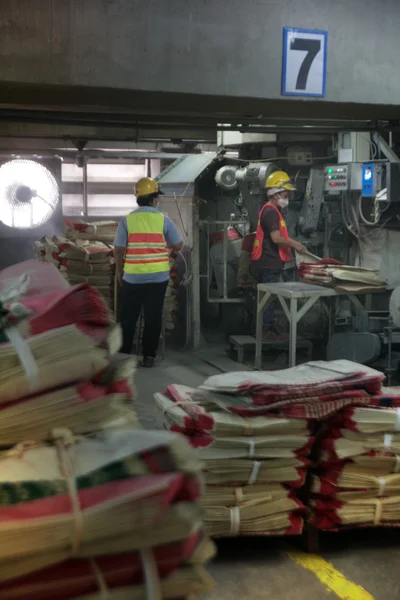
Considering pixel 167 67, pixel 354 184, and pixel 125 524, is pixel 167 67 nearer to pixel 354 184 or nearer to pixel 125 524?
pixel 125 524

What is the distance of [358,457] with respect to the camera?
3785 mm

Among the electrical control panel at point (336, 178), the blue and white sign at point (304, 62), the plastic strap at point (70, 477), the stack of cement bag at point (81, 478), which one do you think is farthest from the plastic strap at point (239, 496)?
the electrical control panel at point (336, 178)

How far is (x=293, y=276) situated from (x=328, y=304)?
0.94m

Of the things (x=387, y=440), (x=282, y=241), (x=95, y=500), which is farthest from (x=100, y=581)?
(x=282, y=241)

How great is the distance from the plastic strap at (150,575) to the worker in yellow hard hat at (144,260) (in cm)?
662

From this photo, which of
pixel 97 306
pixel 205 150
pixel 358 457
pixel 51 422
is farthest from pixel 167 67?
pixel 205 150

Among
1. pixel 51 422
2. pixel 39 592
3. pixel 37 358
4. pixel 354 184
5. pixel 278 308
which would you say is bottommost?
pixel 278 308

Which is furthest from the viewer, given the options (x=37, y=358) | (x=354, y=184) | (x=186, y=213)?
(x=186, y=213)

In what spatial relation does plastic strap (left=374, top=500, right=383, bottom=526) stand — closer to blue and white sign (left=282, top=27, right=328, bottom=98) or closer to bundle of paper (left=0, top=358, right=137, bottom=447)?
bundle of paper (left=0, top=358, right=137, bottom=447)

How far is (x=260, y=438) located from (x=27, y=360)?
2.06 m

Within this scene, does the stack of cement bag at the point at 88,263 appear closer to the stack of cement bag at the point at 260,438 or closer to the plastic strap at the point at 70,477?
the stack of cement bag at the point at 260,438

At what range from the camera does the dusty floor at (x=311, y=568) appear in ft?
11.6

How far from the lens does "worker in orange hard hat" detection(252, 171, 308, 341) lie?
8.81 meters

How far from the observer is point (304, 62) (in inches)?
190
